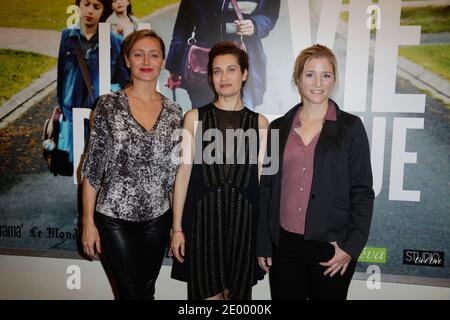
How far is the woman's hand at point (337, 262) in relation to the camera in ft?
5.26

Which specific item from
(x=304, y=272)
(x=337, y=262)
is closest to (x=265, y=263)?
(x=304, y=272)

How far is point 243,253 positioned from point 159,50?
112cm

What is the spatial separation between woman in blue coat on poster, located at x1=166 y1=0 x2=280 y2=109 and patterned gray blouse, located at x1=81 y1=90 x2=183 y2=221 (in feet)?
2.51

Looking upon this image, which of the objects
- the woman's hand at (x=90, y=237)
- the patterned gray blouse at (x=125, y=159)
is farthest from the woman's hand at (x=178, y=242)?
the woman's hand at (x=90, y=237)

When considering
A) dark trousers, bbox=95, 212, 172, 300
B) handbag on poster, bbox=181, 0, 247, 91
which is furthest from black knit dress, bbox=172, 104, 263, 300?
handbag on poster, bbox=181, 0, 247, 91

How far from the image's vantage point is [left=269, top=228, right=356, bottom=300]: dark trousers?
162cm

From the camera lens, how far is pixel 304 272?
1662 millimetres

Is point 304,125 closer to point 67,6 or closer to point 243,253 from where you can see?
point 243,253

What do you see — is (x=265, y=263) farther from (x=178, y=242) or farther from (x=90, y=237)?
(x=90, y=237)

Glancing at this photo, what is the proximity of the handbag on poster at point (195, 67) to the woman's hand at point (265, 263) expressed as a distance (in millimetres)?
1200

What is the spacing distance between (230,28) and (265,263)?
1483 mm

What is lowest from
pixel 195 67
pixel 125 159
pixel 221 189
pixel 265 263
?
pixel 265 263

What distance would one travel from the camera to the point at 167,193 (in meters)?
1.89
